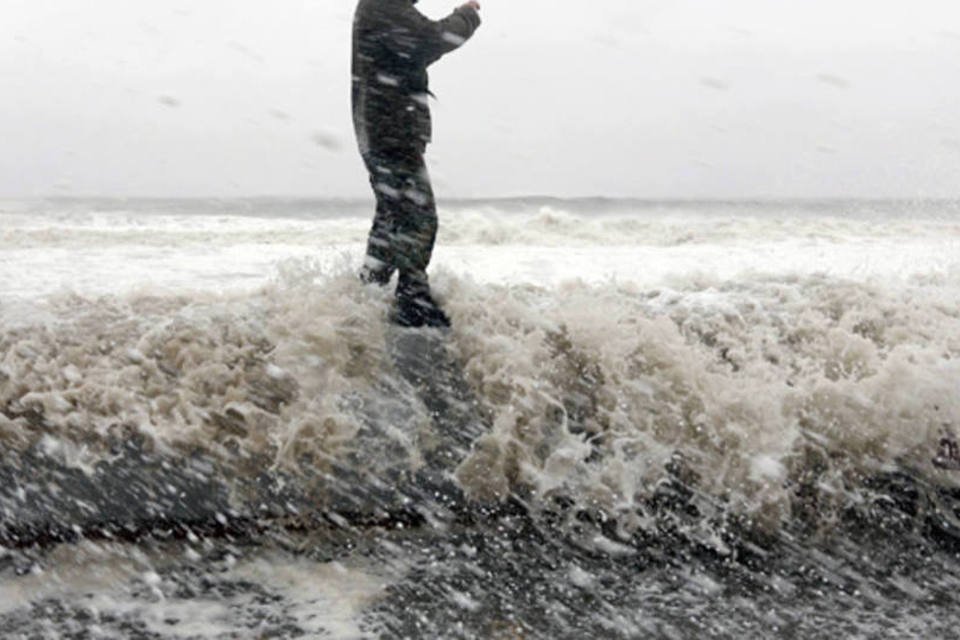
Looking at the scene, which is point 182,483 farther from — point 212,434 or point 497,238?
point 497,238

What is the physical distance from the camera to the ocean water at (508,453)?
326 centimetres

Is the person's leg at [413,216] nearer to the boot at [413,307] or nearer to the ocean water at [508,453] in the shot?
the boot at [413,307]

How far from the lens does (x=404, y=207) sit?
4.65 metres

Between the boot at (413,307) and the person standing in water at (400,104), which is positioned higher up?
the person standing in water at (400,104)

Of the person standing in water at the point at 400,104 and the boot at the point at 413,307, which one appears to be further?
the boot at the point at 413,307

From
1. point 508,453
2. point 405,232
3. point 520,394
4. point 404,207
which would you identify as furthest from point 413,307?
point 508,453

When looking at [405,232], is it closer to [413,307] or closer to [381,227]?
[381,227]

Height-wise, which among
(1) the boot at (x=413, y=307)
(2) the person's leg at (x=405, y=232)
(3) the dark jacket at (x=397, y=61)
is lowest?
(1) the boot at (x=413, y=307)

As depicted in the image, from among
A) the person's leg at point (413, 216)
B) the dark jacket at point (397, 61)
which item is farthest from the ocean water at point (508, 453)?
the dark jacket at point (397, 61)

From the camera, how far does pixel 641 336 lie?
4848 mm

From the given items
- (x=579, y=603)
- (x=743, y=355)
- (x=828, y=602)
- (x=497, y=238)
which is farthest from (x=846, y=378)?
(x=497, y=238)

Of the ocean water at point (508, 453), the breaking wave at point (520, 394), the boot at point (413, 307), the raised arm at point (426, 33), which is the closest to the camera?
the ocean water at point (508, 453)

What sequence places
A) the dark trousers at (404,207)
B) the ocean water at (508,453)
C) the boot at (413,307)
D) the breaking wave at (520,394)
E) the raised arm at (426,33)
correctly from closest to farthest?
the ocean water at (508,453), the breaking wave at (520,394), the raised arm at (426,33), the dark trousers at (404,207), the boot at (413,307)

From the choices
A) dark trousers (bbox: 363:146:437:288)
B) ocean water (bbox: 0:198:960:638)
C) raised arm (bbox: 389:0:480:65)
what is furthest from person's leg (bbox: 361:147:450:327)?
raised arm (bbox: 389:0:480:65)
